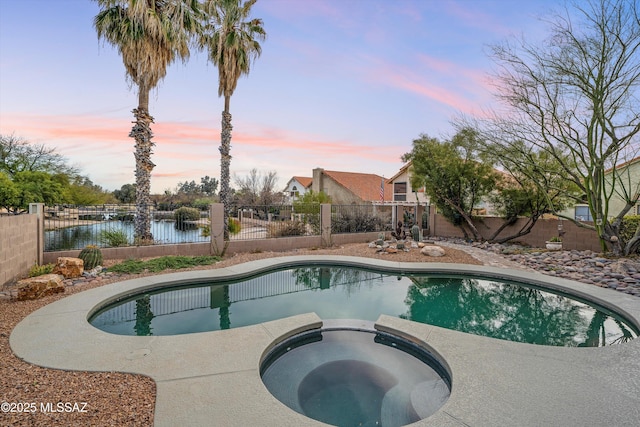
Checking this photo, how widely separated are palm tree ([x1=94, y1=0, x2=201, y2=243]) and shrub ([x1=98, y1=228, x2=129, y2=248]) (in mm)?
416

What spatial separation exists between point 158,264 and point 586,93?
14886 mm

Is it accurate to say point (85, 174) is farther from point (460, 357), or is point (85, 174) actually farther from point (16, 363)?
point (460, 357)

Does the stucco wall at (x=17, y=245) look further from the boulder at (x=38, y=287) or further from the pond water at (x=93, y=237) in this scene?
the pond water at (x=93, y=237)

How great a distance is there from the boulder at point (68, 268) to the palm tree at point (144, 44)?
3003 millimetres

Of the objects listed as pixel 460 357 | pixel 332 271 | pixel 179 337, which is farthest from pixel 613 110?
pixel 179 337

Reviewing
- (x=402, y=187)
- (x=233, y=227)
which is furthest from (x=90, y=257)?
(x=402, y=187)

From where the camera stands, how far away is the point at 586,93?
420 inches

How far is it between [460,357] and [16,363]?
5.60 meters

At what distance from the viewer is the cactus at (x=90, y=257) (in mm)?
8992

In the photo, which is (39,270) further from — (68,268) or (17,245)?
(17,245)

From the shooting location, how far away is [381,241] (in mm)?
13234

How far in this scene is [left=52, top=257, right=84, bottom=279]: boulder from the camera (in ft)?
26.5

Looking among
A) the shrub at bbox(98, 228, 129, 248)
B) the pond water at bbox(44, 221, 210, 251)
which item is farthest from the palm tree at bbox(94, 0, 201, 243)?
the pond water at bbox(44, 221, 210, 251)

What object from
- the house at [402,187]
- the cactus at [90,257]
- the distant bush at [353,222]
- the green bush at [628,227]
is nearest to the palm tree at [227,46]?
the cactus at [90,257]
